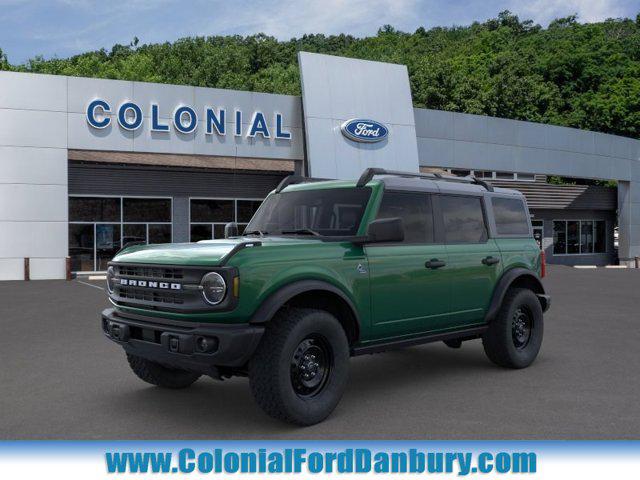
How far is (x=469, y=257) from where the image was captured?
679 centimetres

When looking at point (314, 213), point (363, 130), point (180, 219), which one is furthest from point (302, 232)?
point (180, 219)

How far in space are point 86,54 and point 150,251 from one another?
2899 inches

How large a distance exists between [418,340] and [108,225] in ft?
73.6

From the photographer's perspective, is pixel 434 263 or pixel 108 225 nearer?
pixel 434 263

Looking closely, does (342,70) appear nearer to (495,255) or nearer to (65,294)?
(65,294)

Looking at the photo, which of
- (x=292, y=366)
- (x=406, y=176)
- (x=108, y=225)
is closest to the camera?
(x=292, y=366)

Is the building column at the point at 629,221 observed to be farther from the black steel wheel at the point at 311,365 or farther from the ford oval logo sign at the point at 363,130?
the black steel wheel at the point at 311,365

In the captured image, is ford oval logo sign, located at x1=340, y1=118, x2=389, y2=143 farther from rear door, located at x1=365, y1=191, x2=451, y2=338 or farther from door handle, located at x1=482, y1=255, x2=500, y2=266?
rear door, located at x1=365, y1=191, x2=451, y2=338

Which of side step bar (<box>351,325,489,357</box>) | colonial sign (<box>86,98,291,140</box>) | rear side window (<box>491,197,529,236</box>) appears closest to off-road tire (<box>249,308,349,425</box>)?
side step bar (<box>351,325,489,357</box>)

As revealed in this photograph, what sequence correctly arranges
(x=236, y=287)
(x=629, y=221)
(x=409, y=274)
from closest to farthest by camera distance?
(x=236, y=287) < (x=409, y=274) < (x=629, y=221)

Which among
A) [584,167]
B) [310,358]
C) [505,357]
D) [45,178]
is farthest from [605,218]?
[310,358]

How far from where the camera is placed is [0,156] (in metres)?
22.0

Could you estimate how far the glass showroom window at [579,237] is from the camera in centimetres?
3900

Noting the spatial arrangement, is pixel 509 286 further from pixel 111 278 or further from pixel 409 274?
pixel 111 278
